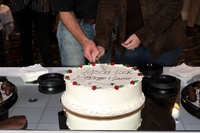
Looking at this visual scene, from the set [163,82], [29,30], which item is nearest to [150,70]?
[163,82]

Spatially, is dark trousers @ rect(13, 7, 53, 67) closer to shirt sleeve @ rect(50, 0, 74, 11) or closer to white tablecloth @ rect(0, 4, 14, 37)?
white tablecloth @ rect(0, 4, 14, 37)

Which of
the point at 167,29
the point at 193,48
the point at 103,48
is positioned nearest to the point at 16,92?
the point at 103,48

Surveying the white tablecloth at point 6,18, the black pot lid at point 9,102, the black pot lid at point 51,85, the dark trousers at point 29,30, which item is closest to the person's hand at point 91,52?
the black pot lid at point 51,85

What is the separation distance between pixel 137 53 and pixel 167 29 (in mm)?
243

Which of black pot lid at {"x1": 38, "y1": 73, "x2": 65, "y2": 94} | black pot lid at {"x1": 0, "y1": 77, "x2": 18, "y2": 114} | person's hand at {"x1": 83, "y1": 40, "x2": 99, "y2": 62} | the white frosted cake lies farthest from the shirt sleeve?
the white frosted cake

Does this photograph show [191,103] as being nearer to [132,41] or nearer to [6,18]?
[132,41]

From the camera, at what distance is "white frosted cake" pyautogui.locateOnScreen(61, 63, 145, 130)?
112 centimetres

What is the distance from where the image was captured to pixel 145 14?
180 cm

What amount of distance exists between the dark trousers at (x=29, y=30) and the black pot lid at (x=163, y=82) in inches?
81.8

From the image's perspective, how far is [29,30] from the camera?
355 centimetres

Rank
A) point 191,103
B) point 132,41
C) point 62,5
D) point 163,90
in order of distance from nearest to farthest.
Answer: point 191,103 → point 163,90 → point 132,41 → point 62,5

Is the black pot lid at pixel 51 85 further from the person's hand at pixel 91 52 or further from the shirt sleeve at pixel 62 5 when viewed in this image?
the shirt sleeve at pixel 62 5

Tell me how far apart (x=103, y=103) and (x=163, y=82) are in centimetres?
49

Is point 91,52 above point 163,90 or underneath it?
above
